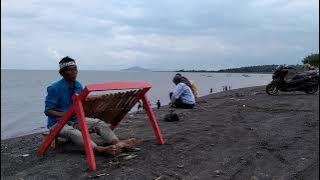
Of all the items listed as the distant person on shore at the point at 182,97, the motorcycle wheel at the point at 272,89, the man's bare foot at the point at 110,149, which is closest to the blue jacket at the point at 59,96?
the man's bare foot at the point at 110,149

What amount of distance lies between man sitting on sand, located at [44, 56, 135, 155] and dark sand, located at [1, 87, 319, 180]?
1.04 feet

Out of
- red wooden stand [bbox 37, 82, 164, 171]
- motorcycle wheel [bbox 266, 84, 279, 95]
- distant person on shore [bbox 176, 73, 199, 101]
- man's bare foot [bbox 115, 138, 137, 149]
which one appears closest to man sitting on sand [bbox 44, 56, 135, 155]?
man's bare foot [bbox 115, 138, 137, 149]

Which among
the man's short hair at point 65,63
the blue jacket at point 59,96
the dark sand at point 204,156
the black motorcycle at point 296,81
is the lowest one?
the dark sand at point 204,156

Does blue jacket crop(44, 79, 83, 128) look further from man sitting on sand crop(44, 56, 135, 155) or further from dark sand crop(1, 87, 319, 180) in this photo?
dark sand crop(1, 87, 319, 180)

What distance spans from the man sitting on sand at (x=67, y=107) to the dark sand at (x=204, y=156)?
0.32m

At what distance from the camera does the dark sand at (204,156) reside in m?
6.57

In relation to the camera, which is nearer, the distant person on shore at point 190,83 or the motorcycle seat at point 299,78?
the distant person on shore at point 190,83

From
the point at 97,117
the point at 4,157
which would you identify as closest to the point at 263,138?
the point at 97,117

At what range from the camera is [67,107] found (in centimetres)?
808

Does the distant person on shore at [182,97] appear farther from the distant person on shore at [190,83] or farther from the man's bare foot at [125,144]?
the man's bare foot at [125,144]

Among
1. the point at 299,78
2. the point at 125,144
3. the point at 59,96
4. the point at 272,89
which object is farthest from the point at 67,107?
the point at 299,78

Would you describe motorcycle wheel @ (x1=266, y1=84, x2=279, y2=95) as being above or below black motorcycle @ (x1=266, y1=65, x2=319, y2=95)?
below

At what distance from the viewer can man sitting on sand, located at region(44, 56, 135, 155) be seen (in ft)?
25.7

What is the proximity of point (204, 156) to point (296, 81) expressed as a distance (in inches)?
547
